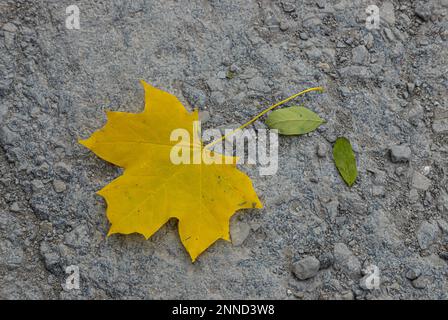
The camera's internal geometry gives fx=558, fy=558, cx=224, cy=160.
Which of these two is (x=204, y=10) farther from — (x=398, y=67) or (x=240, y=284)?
(x=240, y=284)

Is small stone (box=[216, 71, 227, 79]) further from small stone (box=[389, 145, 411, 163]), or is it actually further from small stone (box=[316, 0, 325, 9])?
small stone (box=[389, 145, 411, 163])

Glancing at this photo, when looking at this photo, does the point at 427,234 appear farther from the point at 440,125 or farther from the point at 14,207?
the point at 14,207

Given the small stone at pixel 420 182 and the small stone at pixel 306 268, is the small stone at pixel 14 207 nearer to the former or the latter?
the small stone at pixel 306 268

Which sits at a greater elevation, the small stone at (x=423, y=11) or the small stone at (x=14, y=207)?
the small stone at (x=423, y=11)

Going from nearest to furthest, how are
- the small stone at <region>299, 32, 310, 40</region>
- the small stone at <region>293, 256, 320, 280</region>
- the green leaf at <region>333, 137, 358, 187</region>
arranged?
1. the small stone at <region>293, 256, 320, 280</region>
2. the green leaf at <region>333, 137, 358, 187</region>
3. the small stone at <region>299, 32, 310, 40</region>

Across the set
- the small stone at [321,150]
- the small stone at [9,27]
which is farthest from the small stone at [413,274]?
the small stone at [9,27]

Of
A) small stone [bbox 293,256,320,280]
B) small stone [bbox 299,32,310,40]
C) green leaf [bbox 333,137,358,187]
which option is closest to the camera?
small stone [bbox 293,256,320,280]

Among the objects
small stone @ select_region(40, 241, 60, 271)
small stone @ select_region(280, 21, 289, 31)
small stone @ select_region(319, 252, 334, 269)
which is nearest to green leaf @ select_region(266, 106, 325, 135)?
small stone @ select_region(280, 21, 289, 31)
